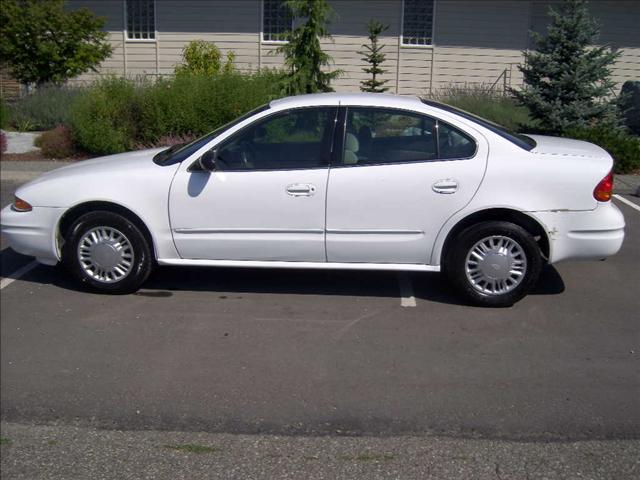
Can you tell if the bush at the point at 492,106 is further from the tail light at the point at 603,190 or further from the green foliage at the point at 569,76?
the tail light at the point at 603,190

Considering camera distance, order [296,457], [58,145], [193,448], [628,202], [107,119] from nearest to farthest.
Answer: [296,457], [193,448], [628,202], [107,119], [58,145]

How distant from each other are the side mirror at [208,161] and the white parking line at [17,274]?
7.28ft

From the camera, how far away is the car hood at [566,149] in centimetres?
650

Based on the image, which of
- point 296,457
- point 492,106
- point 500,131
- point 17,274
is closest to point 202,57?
point 492,106

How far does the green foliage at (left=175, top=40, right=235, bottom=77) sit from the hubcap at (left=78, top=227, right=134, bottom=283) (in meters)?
12.4

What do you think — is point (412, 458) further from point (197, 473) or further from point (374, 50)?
point (374, 50)

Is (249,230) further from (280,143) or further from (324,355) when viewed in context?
(324,355)

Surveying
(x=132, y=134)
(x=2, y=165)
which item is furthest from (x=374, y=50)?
(x=2, y=165)

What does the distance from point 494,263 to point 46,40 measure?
13746 millimetres

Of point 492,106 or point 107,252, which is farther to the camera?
point 492,106

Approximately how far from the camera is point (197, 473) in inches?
163

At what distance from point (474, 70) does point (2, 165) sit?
1325 centimetres

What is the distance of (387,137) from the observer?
6.53 m

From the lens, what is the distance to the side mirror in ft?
21.2
